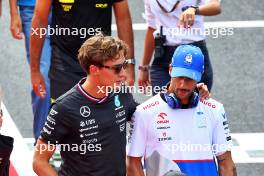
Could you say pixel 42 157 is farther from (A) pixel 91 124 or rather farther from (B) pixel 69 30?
(B) pixel 69 30

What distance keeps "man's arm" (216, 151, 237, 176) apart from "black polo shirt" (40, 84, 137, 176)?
827mm

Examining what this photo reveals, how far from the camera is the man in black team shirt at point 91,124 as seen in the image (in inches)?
293

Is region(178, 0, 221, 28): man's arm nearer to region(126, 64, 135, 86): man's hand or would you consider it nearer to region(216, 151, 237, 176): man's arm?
region(126, 64, 135, 86): man's hand

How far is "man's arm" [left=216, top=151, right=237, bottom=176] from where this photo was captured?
7.88m

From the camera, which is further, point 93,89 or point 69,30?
point 69,30

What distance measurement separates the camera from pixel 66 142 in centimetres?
752

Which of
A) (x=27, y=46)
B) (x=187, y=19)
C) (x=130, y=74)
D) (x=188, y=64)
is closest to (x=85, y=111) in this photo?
(x=188, y=64)

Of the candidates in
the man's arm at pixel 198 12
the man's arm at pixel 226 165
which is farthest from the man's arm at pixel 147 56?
the man's arm at pixel 226 165

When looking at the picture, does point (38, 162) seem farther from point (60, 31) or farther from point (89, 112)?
point (60, 31)

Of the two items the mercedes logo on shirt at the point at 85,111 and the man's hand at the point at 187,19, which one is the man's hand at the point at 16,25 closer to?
the man's hand at the point at 187,19

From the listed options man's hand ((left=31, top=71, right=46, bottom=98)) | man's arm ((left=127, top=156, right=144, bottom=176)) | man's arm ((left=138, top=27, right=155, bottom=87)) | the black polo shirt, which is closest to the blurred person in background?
man's hand ((left=31, top=71, right=46, bottom=98))

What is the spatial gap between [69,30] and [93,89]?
1836mm

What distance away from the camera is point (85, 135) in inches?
294

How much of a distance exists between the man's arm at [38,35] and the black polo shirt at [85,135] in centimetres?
191
